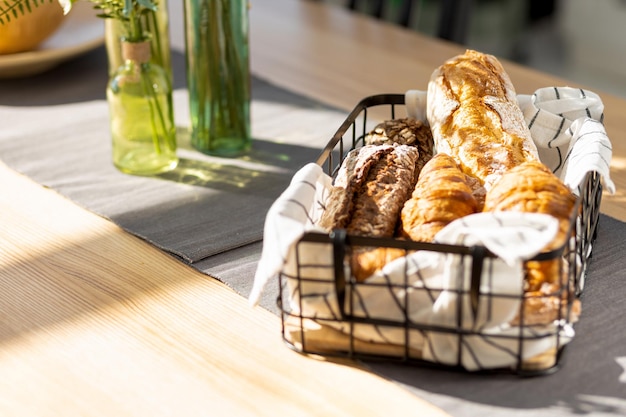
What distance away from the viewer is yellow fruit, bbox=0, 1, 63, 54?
4.74 feet

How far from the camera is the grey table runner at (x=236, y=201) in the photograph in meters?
0.72

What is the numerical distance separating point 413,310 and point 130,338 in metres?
0.28

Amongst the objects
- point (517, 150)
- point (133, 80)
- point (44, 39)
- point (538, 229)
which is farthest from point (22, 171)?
point (538, 229)

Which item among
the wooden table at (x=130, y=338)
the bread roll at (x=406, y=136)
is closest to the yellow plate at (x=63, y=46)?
the wooden table at (x=130, y=338)

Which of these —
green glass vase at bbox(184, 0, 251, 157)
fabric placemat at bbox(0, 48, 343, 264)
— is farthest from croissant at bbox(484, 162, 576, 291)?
green glass vase at bbox(184, 0, 251, 157)

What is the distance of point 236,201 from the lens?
3.76ft

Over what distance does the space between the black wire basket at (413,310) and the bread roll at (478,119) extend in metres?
0.18

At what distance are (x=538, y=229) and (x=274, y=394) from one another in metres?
0.26

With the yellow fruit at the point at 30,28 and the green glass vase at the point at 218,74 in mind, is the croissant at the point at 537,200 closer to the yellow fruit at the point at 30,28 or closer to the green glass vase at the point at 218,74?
the green glass vase at the point at 218,74

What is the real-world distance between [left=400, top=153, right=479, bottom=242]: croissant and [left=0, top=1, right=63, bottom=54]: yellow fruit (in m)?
0.89

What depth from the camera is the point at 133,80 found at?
1.18m

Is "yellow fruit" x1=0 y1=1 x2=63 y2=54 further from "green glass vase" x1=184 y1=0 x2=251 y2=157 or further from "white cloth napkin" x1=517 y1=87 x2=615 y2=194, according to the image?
"white cloth napkin" x1=517 y1=87 x2=615 y2=194

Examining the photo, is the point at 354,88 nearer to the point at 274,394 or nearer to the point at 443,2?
the point at 443,2

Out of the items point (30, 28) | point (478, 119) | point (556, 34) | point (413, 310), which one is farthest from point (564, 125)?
point (556, 34)
